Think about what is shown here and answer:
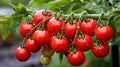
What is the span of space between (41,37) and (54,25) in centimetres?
8

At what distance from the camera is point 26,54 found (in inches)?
81.7

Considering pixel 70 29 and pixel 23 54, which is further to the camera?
pixel 23 54

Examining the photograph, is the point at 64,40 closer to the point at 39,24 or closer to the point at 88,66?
the point at 39,24

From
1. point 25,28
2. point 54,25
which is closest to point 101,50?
→ point 54,25

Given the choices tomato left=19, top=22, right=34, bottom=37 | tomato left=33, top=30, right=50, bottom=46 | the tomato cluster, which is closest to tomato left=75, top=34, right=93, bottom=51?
the tomato cluster

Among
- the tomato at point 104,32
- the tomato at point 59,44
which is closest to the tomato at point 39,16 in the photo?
the tomato at point 59,44

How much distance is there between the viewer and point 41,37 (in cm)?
193

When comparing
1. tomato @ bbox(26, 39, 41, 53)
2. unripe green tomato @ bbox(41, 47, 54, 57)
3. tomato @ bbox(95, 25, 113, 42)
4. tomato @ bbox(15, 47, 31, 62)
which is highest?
tomato @ bbox(95, 25, 113, 42)

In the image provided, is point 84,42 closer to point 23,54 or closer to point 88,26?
point 88,26

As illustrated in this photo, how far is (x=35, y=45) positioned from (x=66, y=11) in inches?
11.1

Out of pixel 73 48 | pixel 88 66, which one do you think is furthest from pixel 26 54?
pixel 88 66

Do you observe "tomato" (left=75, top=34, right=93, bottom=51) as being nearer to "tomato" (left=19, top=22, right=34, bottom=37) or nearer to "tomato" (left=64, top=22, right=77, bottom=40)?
"tomato" (left=64, top=22, right=77, bottom=40)

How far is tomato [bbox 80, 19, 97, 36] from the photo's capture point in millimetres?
1899

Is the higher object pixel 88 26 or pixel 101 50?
pixel 88 26
